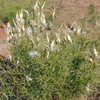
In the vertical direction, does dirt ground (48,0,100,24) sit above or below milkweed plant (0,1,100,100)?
below

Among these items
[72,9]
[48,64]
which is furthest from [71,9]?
[48,64]

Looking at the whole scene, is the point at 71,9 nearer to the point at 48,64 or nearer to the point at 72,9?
the point at 72,9

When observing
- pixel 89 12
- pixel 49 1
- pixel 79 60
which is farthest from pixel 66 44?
pixel 49 1

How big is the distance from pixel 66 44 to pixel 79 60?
0.30 metres

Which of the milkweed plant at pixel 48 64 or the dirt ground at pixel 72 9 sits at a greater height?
the milkweed plant at pixel 48 64

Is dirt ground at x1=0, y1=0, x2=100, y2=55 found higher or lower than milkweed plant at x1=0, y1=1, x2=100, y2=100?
lower

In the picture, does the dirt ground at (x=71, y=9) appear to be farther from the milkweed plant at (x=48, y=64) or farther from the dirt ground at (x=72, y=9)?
the milkweed plant at (x=48, y=64)

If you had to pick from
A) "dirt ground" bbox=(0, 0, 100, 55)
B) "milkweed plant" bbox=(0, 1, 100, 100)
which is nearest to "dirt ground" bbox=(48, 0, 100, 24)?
"dirt ground" bbox=(0, 0, 100, 55)

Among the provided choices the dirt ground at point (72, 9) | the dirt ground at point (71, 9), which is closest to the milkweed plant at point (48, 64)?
the dirt ground at point (71, 9)

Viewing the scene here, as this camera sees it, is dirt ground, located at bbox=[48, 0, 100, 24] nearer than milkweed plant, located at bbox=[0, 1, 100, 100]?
No

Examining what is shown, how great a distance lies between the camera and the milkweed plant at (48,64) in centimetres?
227

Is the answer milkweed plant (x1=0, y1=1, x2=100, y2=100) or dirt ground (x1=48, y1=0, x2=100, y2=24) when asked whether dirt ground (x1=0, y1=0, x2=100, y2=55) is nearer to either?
dirt ground (x1=48, y1=0, x2=100, y2=24)

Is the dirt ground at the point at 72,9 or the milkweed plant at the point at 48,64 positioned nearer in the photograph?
the milkweed plant at the point at 48,64

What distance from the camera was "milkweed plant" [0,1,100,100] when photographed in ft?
7.45
